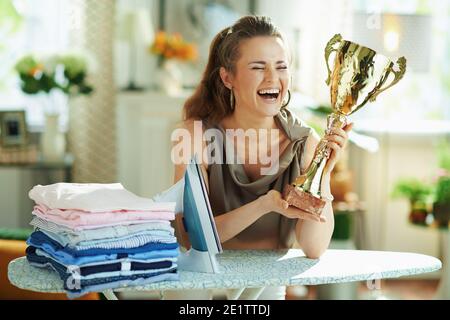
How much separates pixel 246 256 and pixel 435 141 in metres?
3.28

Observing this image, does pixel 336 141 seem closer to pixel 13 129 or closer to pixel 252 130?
pixel 252 130

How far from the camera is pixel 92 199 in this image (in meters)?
1.46

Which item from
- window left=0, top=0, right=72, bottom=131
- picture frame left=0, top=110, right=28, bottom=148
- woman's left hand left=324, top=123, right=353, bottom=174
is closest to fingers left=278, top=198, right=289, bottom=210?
woman's left hand left=324, top=123, right=353, bottom=174

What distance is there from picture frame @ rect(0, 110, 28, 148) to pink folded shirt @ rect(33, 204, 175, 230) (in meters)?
2.78

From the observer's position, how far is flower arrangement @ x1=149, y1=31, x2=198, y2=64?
450 centimetres

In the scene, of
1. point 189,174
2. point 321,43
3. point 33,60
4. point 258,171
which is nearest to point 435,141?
point 321,43

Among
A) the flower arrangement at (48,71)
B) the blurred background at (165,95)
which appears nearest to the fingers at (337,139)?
the blurred background at (165,95)

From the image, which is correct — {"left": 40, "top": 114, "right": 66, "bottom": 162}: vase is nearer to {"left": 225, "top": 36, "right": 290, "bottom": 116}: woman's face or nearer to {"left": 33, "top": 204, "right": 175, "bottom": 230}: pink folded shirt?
{"left": 225, "top": 36, "right": 290, "bottom": 116}: woman's face

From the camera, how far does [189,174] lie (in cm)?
155

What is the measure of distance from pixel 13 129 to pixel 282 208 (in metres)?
2.88

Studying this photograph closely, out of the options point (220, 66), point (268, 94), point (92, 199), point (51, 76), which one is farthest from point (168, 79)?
point (92, 199)

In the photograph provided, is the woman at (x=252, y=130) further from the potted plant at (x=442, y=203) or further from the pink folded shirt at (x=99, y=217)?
the potted plant at (x=442, y=203)

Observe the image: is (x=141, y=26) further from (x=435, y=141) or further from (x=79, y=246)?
(x=79, y=246)

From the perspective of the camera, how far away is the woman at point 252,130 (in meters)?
1.76
